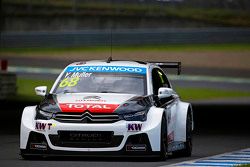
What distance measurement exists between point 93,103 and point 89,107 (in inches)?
5.3

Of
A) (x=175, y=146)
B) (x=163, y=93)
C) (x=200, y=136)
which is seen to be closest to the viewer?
(x=163, y=93)

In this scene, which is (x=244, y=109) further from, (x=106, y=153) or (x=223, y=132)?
(x=106, y=153)

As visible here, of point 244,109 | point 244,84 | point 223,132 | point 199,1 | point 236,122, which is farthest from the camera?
point 199,1

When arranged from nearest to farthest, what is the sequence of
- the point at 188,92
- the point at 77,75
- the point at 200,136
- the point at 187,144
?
the point at 77,75 < the point at 187,144 < the point at 200,136 < the point at 188,92

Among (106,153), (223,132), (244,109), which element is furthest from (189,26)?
(106,153)

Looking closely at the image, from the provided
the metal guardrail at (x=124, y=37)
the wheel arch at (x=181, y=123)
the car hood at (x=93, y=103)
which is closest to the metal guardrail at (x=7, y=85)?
the wheel arch at (x=181, y=123)

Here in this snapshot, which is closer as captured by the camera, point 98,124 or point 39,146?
point 98,124

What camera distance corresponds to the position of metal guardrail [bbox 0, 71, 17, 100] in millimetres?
36031

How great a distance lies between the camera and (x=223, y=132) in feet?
71.9

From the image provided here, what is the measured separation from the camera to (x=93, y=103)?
13.2 metres

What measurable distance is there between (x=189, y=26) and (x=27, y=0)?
37.1 ft

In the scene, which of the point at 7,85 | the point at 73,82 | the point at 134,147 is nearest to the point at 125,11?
the point at 7,85

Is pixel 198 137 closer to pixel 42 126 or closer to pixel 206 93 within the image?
pixel 42 126

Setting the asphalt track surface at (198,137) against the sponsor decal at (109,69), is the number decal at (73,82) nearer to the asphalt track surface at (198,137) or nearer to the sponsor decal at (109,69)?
the sponsor decal at (109,69)
